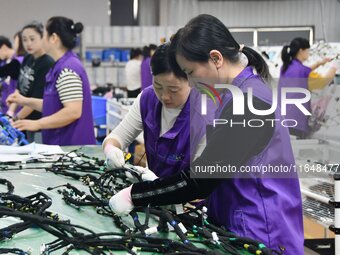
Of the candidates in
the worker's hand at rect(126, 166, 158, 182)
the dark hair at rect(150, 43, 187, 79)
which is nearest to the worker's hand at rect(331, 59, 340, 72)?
the dark hair at rect(150, 43, 187, 79)

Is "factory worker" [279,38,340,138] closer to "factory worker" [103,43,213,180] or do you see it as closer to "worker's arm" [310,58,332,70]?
"worker's arm" [310,58,332,70]

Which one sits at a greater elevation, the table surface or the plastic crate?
the table surface

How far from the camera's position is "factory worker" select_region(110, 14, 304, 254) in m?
1.27

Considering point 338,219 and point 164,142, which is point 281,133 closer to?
point 164,142

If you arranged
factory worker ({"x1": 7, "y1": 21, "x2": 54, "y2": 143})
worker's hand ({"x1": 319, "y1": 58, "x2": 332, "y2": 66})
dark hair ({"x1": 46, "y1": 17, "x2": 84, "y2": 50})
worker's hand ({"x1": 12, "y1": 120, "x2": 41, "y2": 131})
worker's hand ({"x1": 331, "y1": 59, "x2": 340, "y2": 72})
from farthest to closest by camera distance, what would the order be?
worker's hand ({"x1": 319, "y1": 58, "x2": 332, "y2": 66}) → worker's hand ({"x1": 331, "y1": 59, "x2": 340, "y2": 72}) → factory worker ({"x1": 7, "y1": 21, "x2": 54, "y2": 143}) → dark hair ({"x1": 46, "y1": 17, "x2": 84, "y2": 50}) → worker's hand ({"x1": 12, "y1": 120, "x2": 41, "y2": 131})

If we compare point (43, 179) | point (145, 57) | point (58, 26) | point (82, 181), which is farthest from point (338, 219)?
point (145, 57)

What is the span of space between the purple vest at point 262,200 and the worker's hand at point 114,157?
24.6 inches

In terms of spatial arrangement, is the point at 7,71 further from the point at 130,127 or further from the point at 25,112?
the point at 130,127

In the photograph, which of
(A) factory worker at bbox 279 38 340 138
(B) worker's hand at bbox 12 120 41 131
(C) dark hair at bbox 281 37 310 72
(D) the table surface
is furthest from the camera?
(C) dark hair at bbox 281 37 310 72

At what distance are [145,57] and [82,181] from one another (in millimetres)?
5244

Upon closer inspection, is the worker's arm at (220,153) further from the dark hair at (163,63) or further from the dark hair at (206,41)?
the dark hair at (163,63)

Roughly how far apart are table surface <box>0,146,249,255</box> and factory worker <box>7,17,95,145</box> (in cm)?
56

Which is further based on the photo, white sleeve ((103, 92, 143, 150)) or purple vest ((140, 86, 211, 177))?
white sleeve ((103, 92, 143, 150))

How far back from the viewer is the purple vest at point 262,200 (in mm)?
1319
